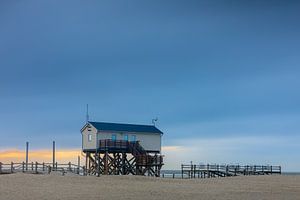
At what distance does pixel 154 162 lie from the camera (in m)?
62.7

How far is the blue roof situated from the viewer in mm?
62787

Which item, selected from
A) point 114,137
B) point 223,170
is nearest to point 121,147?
point 114,137

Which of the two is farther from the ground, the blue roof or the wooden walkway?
the blue roof

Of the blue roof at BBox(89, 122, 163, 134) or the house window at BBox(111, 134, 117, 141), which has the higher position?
the blue roof at BBox(89, 122, 163, 134)

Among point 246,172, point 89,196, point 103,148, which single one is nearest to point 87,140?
point 103,148

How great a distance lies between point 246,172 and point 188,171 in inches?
304

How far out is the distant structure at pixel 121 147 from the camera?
204ft

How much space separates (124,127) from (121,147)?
11.3ft

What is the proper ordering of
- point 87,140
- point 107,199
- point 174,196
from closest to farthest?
1. point 107,199
2. point 174,196
3. point 87,140

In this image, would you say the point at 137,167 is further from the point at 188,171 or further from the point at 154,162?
the point at 188,171

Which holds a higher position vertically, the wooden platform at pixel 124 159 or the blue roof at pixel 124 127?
the blue roof at pixel 124 127

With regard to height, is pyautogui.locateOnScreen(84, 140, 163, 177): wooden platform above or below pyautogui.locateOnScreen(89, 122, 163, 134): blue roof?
below

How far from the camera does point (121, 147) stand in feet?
204

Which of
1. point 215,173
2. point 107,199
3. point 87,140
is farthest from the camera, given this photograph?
point 215,173
